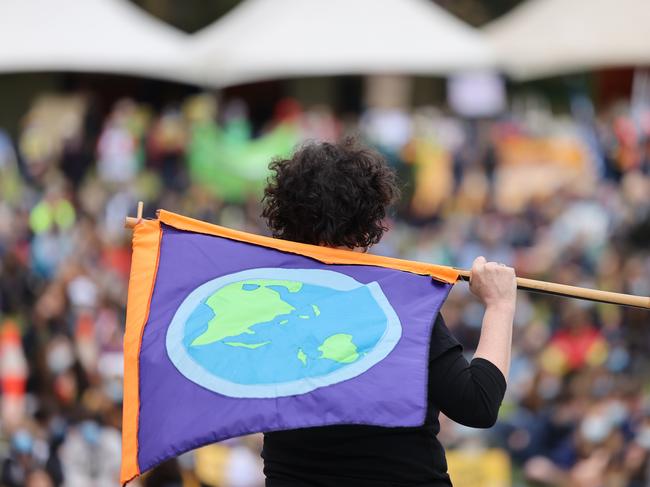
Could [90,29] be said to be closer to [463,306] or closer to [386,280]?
[463,306]

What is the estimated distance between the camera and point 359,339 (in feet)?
8.66

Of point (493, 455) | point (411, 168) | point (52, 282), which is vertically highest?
point (411, 168)

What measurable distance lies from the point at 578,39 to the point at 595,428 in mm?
6443

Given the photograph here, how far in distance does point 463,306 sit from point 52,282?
11.0ft

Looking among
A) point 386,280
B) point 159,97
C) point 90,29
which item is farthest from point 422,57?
point 386,280

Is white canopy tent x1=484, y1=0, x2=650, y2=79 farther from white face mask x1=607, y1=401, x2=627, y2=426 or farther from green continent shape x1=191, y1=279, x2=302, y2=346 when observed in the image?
green continent shape x1=191, y1=279, x2=302, y2=346

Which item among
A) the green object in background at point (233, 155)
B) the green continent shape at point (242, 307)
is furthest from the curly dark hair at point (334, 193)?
the green object in background at point (233, 155)

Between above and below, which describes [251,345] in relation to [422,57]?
below

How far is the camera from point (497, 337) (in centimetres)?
262

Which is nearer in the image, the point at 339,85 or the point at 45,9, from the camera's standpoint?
the point at 45,9

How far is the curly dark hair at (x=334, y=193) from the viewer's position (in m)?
2.70

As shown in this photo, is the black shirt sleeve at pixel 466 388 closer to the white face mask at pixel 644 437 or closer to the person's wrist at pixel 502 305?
the person's wrist at pixel 502 305

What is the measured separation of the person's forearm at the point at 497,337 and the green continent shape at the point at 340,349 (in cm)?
25

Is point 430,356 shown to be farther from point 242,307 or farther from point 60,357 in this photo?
point 60,357
